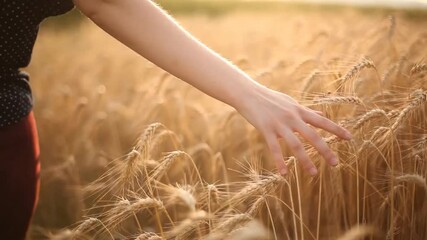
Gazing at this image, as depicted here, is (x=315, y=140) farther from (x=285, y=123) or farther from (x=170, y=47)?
(x=170, y=47)

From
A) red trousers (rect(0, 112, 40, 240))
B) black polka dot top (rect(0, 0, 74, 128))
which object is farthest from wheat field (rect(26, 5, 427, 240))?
black polka dot top (rect(0, 0, 74, 128))

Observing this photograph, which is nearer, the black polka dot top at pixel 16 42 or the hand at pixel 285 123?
the hand at pixel 285 123

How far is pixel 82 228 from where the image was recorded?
1.37 m

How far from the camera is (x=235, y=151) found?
281 centimetres

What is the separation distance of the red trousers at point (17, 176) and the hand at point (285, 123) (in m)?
0.44

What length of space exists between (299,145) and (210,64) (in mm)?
183

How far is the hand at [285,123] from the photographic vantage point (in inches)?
35.1

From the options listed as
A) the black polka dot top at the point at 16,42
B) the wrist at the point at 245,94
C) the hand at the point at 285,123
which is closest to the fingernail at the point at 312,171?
the hand at the point at 285,123

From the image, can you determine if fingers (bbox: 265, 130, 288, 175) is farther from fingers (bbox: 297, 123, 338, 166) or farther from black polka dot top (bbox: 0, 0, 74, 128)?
black polka dot top (bbox: 0, 0, 74, 128)

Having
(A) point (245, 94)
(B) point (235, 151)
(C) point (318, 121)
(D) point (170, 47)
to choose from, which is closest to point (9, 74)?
(D) point (170, 47)

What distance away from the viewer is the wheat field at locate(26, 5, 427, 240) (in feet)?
4.89

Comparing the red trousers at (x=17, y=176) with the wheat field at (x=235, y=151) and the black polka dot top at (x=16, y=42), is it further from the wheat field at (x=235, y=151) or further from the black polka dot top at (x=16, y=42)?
the wheat field at (x=235, y=151)

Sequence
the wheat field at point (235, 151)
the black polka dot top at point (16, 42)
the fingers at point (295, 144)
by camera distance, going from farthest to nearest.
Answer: the wheat field at point (235, 151), the black polka dot top at point (16, 42), the fingers at point (295, 144)

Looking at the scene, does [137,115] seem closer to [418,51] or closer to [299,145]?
[418,51]
